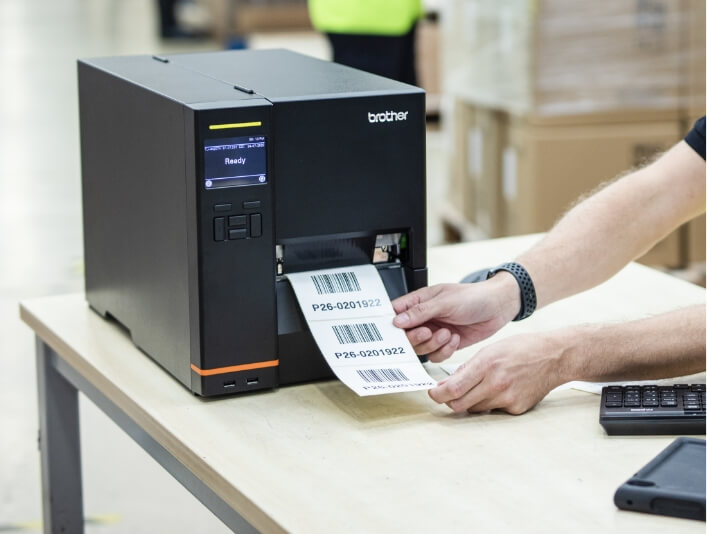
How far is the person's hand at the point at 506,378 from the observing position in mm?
1412

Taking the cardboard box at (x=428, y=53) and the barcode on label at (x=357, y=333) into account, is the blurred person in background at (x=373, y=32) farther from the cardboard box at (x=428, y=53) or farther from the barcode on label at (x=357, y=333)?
the barcode on label at (x=357, y=333)

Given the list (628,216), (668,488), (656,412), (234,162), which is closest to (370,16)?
(628,216)

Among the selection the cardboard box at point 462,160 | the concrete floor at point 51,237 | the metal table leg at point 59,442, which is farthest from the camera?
the cardboard box at point 462,160

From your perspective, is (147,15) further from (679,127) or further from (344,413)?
(344,413)

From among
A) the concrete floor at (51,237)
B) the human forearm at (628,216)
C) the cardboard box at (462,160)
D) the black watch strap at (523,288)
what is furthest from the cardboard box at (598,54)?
the black watch strap at (523,288)

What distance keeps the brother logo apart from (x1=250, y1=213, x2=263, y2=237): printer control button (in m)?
0.20

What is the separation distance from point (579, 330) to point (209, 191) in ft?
1.66

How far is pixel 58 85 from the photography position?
323 inches

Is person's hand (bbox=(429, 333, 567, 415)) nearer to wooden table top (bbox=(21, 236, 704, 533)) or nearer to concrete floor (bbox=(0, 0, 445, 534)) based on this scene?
wooden table top (bbox=(21, 236, 704, 533))

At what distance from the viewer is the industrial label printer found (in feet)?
4.69

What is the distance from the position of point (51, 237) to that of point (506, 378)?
3920mm

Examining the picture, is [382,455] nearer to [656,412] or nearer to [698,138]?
[656,412]

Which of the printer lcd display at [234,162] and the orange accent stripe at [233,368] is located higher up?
the printer lcd display at [234,162]

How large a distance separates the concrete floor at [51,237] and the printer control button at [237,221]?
1.49 meters
